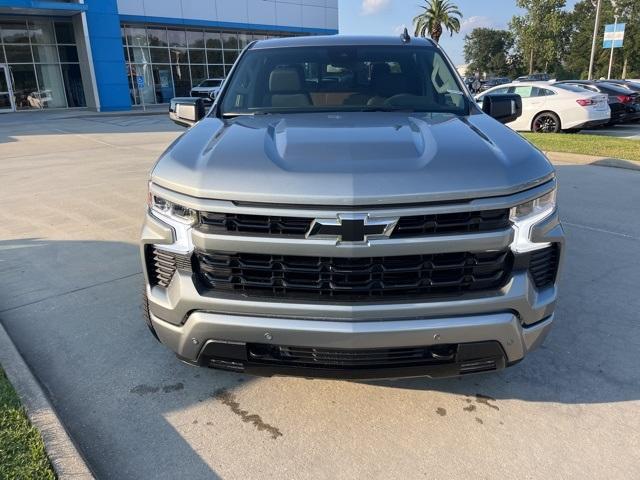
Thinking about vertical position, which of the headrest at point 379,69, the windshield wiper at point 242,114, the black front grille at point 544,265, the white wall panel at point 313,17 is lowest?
the black front grille at point 544,265

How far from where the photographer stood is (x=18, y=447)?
238cm

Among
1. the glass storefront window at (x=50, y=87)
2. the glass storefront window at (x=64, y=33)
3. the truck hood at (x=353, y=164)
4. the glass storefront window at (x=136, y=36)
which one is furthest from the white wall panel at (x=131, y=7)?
the truck hood at (x=353, y=164)

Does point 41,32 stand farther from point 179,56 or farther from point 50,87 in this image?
point 179,56

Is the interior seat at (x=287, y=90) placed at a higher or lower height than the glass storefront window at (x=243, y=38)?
lower

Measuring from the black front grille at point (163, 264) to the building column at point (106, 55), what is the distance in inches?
1124

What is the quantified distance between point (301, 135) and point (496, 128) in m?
1.11

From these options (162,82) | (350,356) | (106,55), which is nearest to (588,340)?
(350,356)

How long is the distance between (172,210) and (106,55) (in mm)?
29025

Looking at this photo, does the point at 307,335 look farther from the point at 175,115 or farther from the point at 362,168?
the point at 175,115

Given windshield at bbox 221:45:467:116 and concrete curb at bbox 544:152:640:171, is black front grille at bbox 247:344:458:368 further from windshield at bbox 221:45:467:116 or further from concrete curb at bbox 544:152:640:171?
concrete curb at bbox 544:152:640:171

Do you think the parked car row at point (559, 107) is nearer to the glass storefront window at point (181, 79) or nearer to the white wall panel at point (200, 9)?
the white wall panel at point (200, 9)

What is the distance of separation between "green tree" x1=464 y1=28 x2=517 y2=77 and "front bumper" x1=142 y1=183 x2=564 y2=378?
334 feet

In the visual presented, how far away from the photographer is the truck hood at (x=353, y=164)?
2.16 m

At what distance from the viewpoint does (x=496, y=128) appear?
115 inches
